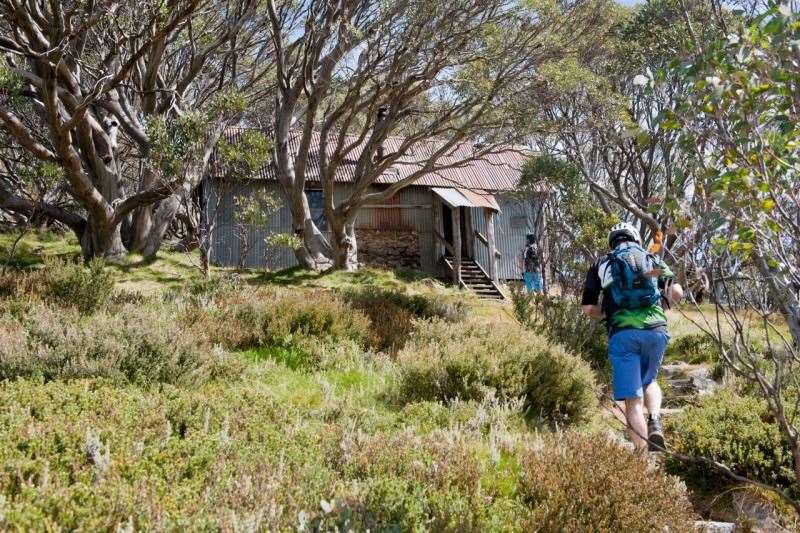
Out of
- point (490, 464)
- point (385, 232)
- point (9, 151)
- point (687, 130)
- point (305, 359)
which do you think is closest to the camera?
point (687, 130)

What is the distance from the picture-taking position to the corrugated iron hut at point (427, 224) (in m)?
21.8

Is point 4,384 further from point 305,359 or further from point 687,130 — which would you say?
point 687,130

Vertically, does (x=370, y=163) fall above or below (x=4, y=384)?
above

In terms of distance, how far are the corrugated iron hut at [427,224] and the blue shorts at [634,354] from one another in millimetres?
16834

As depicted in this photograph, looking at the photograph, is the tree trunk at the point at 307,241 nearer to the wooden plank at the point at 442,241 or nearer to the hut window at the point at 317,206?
the hut window at the point at 317,206

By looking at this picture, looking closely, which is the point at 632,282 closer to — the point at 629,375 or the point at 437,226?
the point at 629,375

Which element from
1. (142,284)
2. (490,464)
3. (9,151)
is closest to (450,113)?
(142,284)

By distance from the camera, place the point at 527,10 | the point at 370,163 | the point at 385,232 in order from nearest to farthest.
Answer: the point at 527,10 → the point at 370,163 → the point at 385,232

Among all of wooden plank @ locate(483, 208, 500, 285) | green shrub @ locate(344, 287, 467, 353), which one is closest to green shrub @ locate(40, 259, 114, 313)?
green shrub @ locate(344, 287, 467, 353)

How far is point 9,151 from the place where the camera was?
20.9 m

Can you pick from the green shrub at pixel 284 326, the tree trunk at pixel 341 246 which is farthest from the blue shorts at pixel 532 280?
the green shrub at pixel 284 326

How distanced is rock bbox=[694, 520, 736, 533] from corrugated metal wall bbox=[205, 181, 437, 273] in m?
17.1

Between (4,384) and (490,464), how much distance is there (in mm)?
3782

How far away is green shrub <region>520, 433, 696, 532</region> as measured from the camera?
11.0 feet
